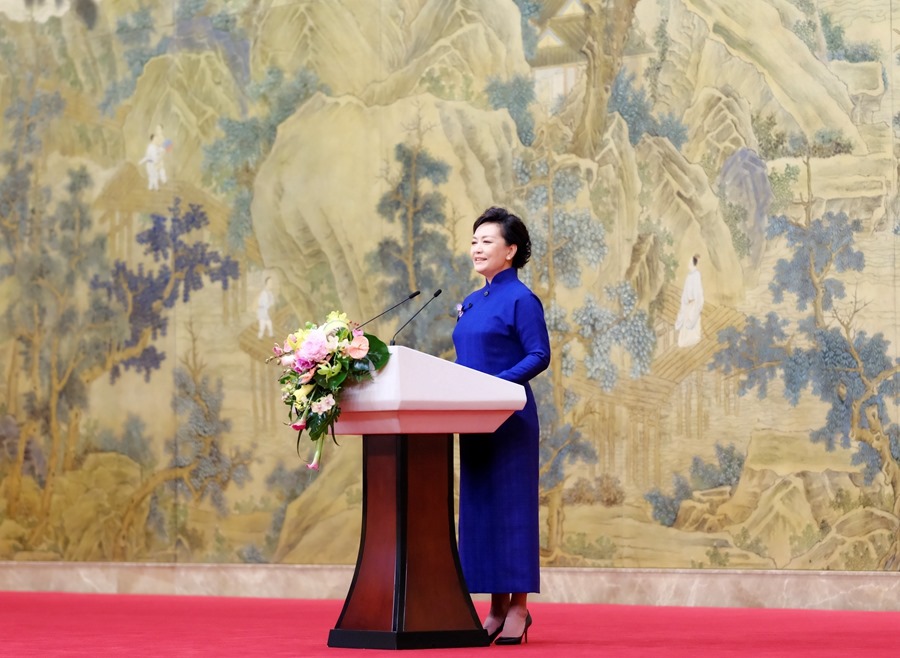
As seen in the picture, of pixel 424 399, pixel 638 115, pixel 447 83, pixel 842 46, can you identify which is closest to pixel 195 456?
pixel 447 83

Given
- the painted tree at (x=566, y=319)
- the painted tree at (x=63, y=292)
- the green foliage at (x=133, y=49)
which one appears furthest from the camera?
the green foliage at (x=133, y=49)

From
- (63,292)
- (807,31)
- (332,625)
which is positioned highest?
(807,31)

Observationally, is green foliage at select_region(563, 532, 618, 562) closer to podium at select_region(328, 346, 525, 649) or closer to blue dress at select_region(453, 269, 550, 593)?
blue dress at select_region(453, 269, 550, 593)

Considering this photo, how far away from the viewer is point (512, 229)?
217 inches

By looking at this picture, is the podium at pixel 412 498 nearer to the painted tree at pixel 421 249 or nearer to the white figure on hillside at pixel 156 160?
the painted tree at pixel 421 249

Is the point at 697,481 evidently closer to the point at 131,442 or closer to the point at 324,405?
the point at 324,405

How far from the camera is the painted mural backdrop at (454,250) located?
25.7ft

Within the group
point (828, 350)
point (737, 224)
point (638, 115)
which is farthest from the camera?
point (638, 115)

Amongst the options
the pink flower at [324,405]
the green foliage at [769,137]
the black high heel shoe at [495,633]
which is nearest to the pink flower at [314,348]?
the pink flower at [324,405]

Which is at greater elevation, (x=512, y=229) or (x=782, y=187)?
(x=782, y=187)

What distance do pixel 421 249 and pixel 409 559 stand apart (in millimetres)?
4150

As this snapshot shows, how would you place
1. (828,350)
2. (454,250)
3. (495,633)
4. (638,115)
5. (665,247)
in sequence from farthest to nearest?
(454,250) < (638,115) < (665,247) < (828,350) < (495,633)

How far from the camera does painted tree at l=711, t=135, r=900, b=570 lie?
7.65 m

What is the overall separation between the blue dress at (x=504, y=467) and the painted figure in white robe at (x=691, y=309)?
9.44 ft
